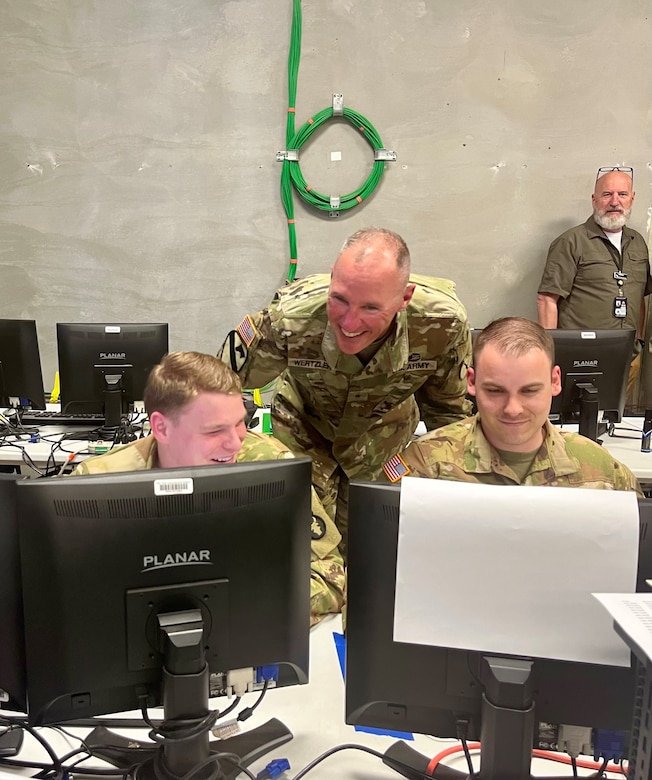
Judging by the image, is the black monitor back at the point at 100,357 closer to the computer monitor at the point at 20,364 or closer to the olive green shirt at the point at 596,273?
the computer monitor at the point at 20,364

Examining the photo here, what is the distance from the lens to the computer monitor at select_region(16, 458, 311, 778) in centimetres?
93

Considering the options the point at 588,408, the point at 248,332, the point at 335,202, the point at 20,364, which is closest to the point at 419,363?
the point at 248,332

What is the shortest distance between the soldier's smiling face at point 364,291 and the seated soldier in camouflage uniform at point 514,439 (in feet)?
0.91

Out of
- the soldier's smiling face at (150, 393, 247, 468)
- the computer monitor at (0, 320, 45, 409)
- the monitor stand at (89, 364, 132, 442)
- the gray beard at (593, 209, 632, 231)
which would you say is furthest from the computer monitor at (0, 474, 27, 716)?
the gray beard at (593, 209, 632, 231)

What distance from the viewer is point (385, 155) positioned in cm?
407

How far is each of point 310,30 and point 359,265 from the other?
2843mm

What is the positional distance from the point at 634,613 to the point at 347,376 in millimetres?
1468

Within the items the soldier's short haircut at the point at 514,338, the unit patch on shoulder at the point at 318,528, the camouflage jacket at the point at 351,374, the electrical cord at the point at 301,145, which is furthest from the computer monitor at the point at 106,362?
the electrical cord at the point at 301,145

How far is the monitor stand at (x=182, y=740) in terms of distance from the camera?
946 mm

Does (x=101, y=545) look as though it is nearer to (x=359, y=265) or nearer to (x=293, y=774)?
(x=293, y=774)

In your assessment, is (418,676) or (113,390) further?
(113,390)

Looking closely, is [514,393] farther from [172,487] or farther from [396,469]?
[172,487]

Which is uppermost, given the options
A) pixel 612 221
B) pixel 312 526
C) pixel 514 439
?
pixel 612 221

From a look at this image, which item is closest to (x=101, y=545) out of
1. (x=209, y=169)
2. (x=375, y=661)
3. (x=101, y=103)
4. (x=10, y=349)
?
(x=375, y=661)
